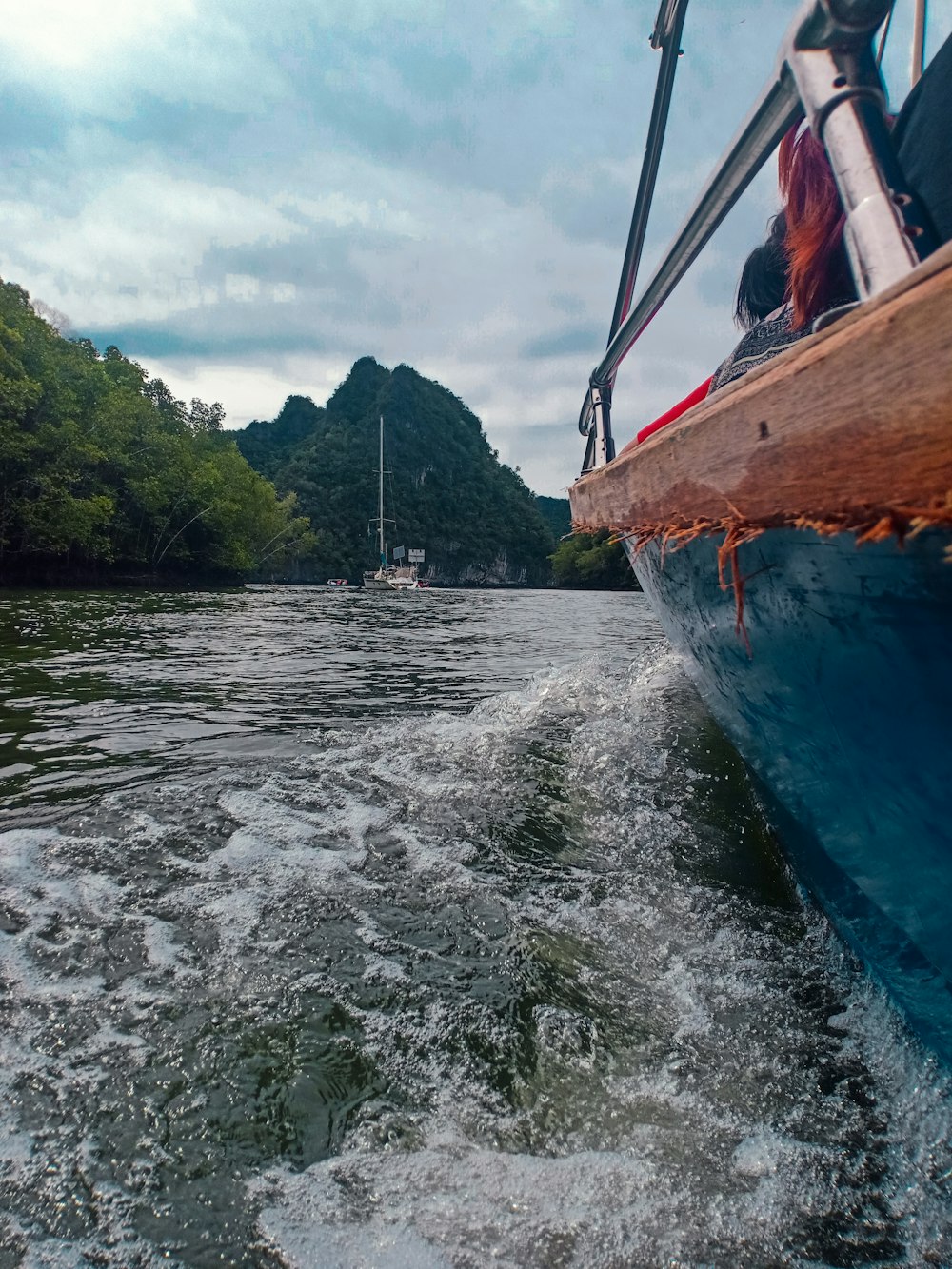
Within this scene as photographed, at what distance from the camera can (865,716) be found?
103cm

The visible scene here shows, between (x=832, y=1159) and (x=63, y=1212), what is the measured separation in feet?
4.48

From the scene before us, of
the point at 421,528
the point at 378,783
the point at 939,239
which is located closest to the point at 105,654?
the point at 378,783

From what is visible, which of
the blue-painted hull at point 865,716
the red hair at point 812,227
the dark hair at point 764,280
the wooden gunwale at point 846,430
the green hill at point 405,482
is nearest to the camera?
the wooden gunwale at point 846,430

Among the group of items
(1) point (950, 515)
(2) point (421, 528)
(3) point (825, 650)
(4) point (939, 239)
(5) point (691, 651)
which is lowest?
(5) point (691, 651)

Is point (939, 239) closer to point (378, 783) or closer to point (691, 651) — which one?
point (691, 651)

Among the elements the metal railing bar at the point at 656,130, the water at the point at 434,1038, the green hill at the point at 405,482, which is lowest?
the water at the point at 434,1038

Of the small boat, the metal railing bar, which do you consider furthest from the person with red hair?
the metal railing bar

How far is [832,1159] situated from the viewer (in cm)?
130

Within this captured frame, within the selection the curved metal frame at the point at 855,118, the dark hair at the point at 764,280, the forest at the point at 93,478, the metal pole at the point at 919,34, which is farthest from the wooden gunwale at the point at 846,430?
the forest at the point at 93,478

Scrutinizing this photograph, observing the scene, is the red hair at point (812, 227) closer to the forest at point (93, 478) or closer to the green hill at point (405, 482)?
the forest at point (93, 478)

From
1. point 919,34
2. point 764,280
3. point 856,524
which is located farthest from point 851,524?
point 919,34

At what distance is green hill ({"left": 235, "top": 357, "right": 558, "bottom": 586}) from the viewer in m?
102

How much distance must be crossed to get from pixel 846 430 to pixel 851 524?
106mm

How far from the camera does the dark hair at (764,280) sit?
2.06 meters
